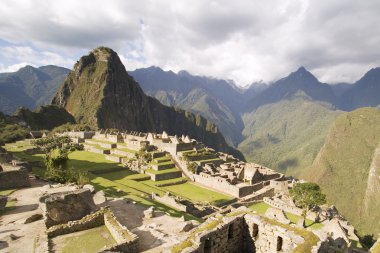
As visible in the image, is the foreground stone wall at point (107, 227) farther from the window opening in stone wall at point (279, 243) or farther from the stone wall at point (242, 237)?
the window opening in stone wall at point (279, 243)

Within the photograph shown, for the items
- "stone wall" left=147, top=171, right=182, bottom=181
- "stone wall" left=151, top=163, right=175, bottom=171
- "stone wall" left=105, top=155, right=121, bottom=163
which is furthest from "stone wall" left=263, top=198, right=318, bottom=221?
"stone wall" left=105, top=155, right=121, bottom=163

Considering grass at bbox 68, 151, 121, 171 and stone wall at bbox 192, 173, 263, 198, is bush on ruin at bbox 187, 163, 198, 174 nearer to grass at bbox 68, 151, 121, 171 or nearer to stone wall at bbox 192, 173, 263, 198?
stone wall at bbox 192, 173, 263, 198

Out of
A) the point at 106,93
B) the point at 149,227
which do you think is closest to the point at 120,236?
the point at 149,227

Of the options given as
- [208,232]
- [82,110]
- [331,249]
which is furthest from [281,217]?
[82,110]

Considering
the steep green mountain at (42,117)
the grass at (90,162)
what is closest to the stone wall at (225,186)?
the grass at (90,162)

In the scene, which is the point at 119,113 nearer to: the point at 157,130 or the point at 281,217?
the point at 157,130

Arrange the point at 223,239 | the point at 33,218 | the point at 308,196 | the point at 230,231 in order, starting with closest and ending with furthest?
the point at 223,239, the point at 230,231, the point at 33,218, the point at 308,196

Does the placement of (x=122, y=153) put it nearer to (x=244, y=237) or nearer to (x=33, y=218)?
(x=33, y=218)
